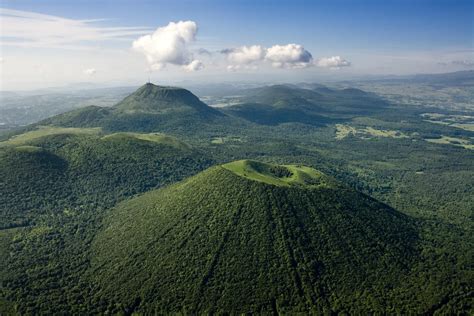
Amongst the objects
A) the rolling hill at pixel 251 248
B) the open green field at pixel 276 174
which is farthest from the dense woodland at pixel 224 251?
the open green field at pixel 276 174

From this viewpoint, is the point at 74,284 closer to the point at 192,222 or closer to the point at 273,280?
the point at 192,222

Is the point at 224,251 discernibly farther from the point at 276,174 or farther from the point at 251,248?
the point at 276,174

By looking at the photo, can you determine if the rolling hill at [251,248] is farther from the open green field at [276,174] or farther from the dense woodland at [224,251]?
the open green field at [276,174]

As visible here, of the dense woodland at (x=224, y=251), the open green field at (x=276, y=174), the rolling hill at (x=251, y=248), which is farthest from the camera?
the open green field at (x=276, y=174)

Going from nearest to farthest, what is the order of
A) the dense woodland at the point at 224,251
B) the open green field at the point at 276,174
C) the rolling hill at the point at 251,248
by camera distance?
the dense woodland at the point at 224,251 → the rolling hill at the point at 251,248 → the open green field at the point at 276,174

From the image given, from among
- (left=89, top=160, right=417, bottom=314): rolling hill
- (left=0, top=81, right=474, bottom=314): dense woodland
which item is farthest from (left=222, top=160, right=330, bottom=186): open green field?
(left=0, top=81, right=474, bottom=314): dense woodland

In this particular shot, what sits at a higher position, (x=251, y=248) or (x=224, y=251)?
(x=251, y=248)

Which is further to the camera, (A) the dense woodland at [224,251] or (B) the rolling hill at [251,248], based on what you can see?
(B) the rolling hill at [251,248]

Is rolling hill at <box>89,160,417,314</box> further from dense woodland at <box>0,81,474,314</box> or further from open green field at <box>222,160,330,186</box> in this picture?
open green field at <box>222,160,330,186</box>

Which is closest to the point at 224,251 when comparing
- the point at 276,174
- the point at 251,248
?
the point at 251,248

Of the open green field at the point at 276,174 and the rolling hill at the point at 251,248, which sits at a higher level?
the open green field at the point at 276,174
